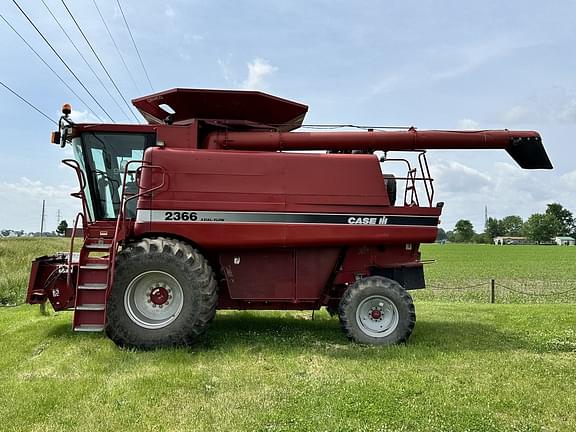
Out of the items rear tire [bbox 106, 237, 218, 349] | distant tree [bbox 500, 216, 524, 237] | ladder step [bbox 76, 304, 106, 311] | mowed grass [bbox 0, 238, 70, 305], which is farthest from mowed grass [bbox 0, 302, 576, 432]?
distant tree [bbox 500, 216, 524, 237]

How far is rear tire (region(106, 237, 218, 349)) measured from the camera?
21.4 ft

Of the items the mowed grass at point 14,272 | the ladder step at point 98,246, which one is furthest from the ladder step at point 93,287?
the mowed grass at point 14,272

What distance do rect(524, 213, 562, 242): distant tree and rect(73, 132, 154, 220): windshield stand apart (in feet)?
435

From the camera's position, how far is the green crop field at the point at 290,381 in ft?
13.6

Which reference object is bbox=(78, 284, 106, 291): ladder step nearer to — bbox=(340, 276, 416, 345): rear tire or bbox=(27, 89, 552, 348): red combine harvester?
bbox=(27, 89, 552, 348): red combine harvester

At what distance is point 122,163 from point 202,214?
1.60m

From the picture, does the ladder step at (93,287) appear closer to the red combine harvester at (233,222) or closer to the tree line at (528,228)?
the red combine harvester at (233,222)

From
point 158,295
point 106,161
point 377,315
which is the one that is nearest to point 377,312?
point 377,315

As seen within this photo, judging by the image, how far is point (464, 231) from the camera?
456ft

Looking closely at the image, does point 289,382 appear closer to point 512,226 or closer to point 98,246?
point 98,246

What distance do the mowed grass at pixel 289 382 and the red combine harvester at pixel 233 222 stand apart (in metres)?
0.54

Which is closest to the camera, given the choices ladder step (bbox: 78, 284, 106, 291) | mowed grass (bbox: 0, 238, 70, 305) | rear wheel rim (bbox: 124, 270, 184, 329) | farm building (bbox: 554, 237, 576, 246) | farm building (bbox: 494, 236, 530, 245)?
ladder step (bbox: 78, 284, 106, 291)

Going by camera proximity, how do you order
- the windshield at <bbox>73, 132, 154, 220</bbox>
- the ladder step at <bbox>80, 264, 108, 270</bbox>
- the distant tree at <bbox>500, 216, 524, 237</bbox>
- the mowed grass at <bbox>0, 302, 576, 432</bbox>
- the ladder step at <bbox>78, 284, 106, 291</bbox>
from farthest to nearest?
1. the distant tree at <bbox>500, 216, 524, 237</bbox>
2. the windshield at <bbox>73, 132, 154, 220</bbox>
3. the ladder step at <bbox>80, 264, 108, 270</bbox>
4. the ladder step at <bbox>78, 284, 106, 291</bbox>
5. the mowed grass at <bbox>0, 302, 576, 432</bbox>

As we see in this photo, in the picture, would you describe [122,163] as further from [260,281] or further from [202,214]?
[260,281]
